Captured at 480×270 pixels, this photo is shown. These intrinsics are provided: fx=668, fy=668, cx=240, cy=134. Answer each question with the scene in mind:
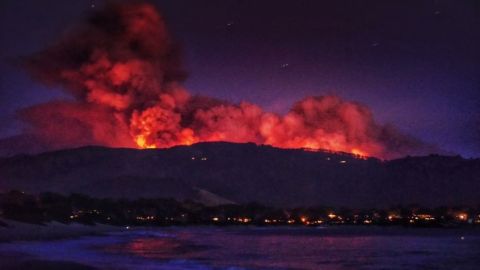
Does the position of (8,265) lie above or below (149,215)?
below

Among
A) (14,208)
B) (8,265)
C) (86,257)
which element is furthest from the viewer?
(14,208)

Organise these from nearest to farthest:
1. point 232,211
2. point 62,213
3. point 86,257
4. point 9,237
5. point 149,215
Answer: point 86,257 < point 9,237 < point 62,213 < point 149,215 < point 232,211

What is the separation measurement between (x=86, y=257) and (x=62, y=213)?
58.5 meters

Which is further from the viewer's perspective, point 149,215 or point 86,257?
point 149,215

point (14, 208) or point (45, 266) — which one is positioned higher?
point (14, 208)

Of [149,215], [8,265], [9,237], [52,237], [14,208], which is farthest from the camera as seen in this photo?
[149,215]

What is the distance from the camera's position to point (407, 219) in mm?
156750

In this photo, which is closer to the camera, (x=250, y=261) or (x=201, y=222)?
(x=250, y=261)

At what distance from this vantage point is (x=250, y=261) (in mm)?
39531

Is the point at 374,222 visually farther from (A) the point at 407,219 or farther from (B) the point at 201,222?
(B) the point at 201,222

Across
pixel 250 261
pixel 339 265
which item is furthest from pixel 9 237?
pixel 339 265

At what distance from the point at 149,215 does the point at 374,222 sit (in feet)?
183

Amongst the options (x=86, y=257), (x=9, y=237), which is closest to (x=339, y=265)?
(x=86, y=257)

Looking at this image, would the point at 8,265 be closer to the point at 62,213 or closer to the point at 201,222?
the point at 62,213
